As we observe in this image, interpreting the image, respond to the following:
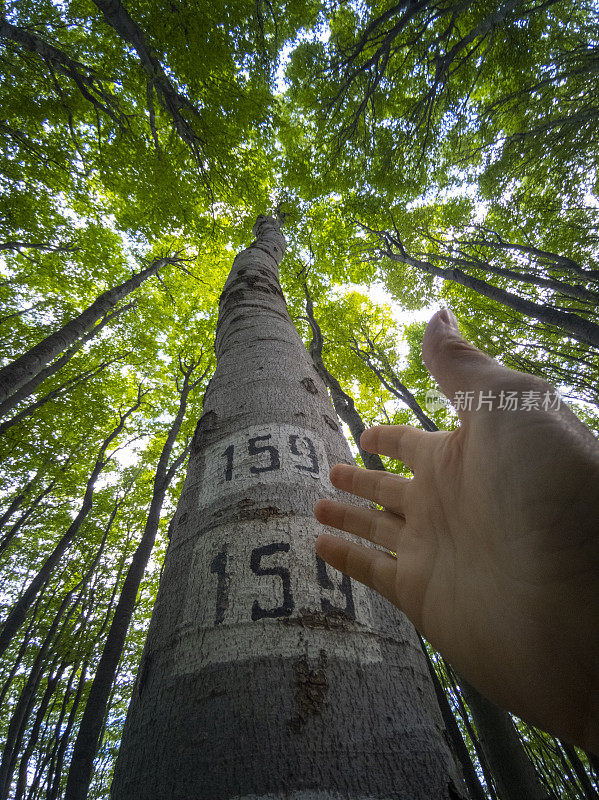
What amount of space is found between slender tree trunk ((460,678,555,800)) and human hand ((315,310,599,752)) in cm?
348

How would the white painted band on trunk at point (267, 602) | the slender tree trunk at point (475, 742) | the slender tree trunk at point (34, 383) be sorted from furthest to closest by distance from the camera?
1. the slender tree trunk at point (34, 383)
2. the slender tree trunk at point (475, 742)
3. the white painted band on trunk at point (267, 602)

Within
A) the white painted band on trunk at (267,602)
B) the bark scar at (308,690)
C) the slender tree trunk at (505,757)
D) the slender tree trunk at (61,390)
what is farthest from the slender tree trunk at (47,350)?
the slender tree trunk at (505,757)

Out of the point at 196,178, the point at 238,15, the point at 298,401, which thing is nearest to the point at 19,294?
the point at 196,178

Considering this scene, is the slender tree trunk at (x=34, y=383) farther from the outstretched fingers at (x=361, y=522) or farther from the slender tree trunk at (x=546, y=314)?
the slender tree trunk at (x=546, y=314)

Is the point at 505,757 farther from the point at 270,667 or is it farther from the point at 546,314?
the point at 546,314

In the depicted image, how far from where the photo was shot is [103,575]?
35.7ft

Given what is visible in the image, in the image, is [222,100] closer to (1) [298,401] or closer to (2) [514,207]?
(1) [298,401]

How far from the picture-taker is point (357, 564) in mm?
844

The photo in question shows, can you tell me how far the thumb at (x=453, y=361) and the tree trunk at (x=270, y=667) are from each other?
499mm

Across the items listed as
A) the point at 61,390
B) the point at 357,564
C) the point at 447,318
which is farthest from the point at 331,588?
the point at 61,390

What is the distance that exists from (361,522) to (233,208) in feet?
25.7

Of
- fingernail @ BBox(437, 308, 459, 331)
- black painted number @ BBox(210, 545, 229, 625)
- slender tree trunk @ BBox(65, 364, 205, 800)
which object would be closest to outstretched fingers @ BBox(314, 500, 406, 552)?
black painted number @ BBox(210, 545, 229, 625)

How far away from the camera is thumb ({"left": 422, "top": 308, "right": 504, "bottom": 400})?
0.86 m

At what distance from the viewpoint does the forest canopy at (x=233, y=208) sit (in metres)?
4.92
